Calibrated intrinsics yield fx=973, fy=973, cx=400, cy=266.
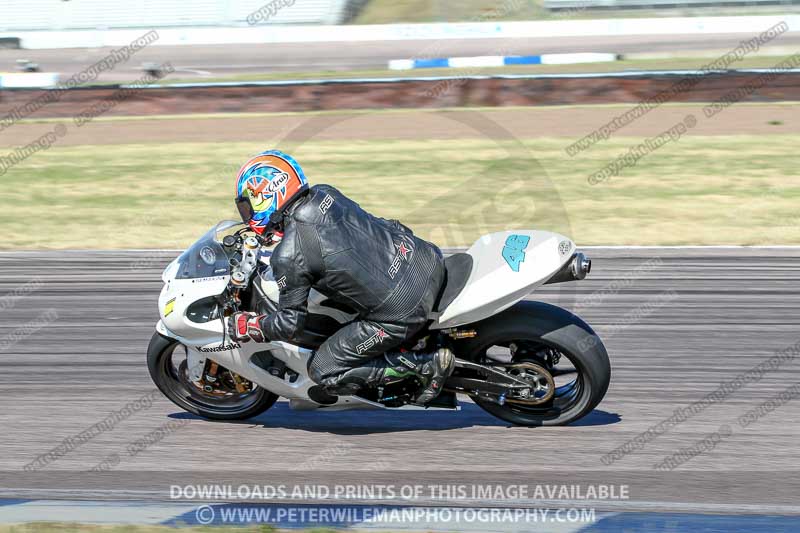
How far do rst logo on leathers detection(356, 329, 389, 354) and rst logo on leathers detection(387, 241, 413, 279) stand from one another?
1.08 feet

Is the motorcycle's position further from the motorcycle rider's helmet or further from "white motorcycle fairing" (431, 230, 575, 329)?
the motorcycle rider's helmet

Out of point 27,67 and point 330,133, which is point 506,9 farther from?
point 330,133

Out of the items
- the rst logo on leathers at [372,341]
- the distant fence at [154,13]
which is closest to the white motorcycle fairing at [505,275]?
the rst logo on leathers at [372,341]

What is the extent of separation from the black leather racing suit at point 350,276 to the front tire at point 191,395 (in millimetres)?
718

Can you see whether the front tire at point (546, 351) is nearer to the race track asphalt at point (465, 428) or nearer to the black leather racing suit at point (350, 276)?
the race track asphalt at point (465, 428)

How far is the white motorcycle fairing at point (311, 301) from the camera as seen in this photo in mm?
5453

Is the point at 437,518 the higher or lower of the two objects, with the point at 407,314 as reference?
lower

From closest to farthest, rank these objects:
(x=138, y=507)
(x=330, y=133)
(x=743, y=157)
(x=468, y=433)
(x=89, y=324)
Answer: (x=138, y=507) → (x=468, y=433) → (x=89, y=324) → (x=743, y=157) → (x=330, y=133)

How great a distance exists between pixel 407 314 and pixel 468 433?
3.07ft

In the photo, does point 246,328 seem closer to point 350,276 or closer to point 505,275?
point 350,276

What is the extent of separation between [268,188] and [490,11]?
36.9 m

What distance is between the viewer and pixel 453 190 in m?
14.3

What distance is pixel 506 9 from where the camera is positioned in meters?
40.5

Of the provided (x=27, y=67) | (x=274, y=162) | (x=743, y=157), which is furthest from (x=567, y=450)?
(x=27, y=67)
